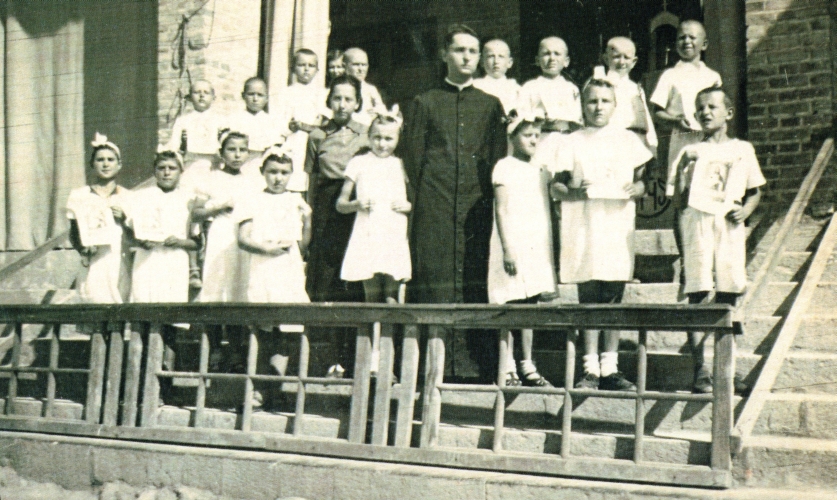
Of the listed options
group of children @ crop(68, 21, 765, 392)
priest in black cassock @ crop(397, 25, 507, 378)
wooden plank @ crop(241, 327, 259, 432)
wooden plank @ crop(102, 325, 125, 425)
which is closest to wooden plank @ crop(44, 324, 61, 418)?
wooden plank @ crop(102, 325, 125, 425)

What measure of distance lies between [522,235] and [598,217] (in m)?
0.42

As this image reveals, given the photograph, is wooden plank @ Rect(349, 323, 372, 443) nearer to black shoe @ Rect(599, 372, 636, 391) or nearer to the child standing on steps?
the child standing on steps

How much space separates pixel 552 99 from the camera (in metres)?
6.12

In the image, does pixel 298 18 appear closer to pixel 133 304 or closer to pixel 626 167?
pixel 133 304

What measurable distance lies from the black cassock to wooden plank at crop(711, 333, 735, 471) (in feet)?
5.49

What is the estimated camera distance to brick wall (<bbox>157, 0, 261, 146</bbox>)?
9.02 meters

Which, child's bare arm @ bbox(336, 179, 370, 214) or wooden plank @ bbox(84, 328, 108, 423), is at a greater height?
child's bare arm @ bbox(336, 179, 370, 214)

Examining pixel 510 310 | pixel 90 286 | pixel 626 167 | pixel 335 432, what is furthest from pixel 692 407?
pixel 90 286

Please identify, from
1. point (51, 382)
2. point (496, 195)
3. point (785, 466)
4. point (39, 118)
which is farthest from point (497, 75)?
point (39, 118)

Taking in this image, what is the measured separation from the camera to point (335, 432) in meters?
5.05

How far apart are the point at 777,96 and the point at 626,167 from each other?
2.41 meters

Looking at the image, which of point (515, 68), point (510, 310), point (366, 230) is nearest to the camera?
point (510, 310)

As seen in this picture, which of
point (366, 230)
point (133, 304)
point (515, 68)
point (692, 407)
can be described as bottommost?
point (692, 407)

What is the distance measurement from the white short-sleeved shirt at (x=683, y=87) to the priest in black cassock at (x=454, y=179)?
1301 mm
